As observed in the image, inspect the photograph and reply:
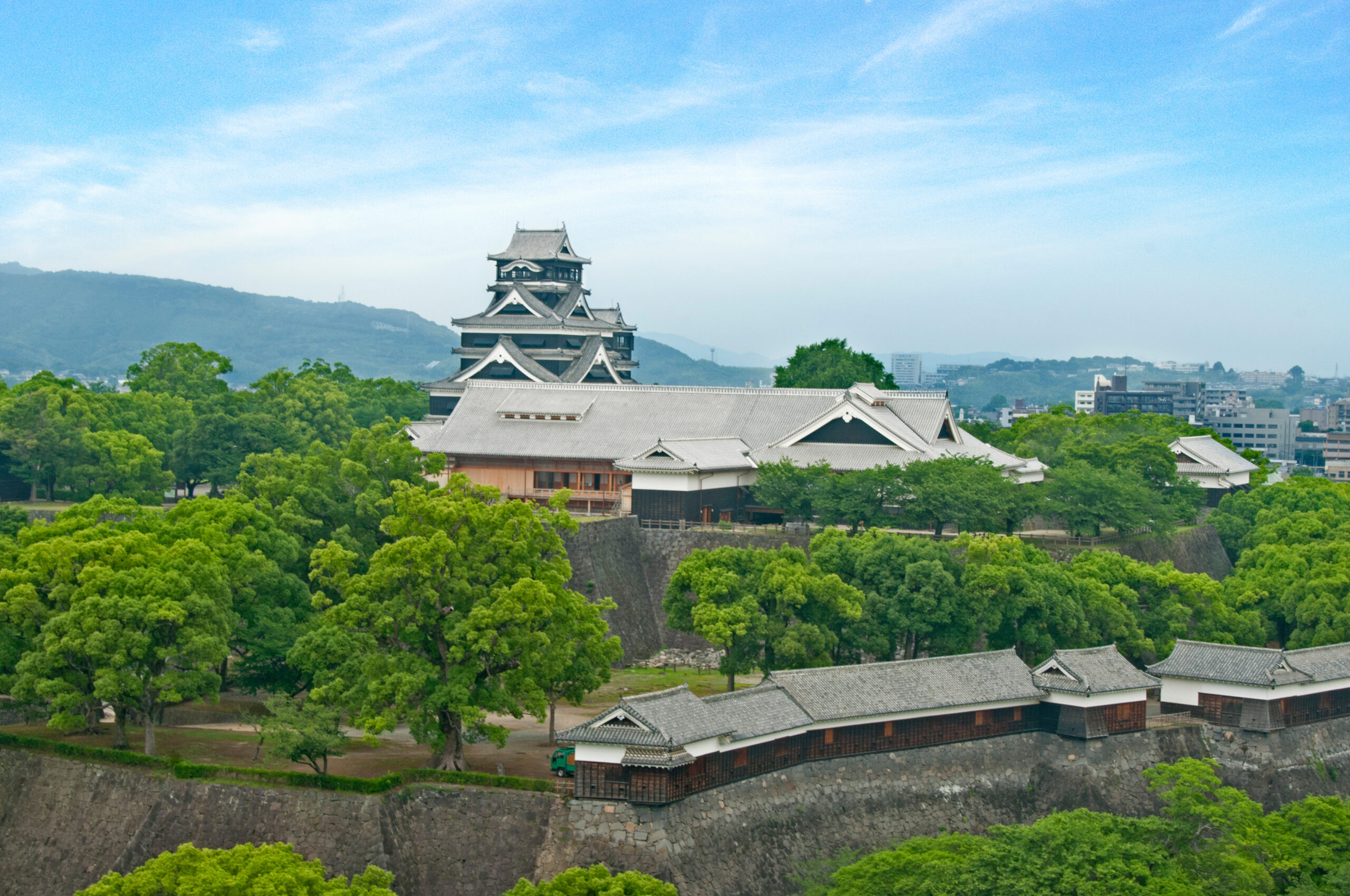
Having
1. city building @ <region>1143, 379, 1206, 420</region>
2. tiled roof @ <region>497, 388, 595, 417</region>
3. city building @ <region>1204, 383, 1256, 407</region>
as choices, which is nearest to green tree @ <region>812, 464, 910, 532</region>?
tiled roof @ <region>497, 388, 595, 417</region>

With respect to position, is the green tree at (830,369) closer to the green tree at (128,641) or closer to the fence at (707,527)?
the fence at (707,527)

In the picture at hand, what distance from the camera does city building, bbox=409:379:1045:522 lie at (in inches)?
1654

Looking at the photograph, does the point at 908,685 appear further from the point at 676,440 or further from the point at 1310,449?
the point at 1310,449

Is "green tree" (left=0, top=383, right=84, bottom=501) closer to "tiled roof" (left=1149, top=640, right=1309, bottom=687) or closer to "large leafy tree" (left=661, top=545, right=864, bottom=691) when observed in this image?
"large leafy tree" (left=661, top=545, right=864, bottom=691)

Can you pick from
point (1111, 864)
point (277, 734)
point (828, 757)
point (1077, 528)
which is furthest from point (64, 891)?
point (1077, 528)

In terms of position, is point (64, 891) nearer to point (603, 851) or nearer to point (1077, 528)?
point (603, 851)

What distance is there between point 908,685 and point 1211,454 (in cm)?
3018

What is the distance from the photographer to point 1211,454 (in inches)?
2124

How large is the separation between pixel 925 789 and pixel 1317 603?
48.4 ft

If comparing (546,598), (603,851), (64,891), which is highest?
(546,598)

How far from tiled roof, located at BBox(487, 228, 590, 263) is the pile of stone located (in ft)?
88.1

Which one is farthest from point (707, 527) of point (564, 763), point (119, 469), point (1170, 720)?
point (119, 469)

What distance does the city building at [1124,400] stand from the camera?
5157 inches

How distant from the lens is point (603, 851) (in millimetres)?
23797
